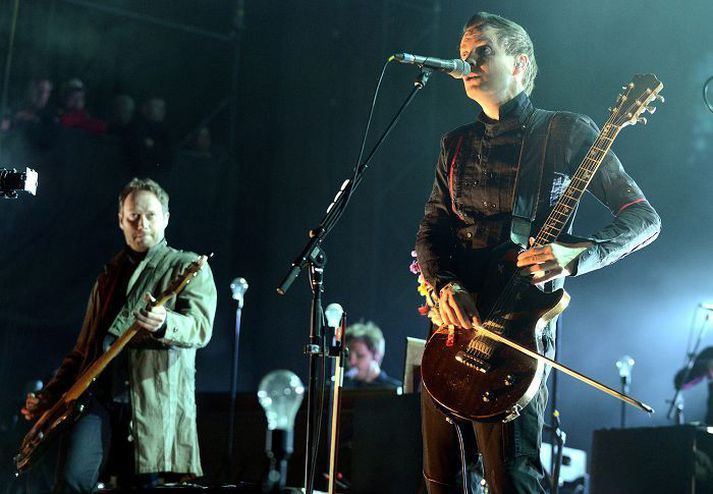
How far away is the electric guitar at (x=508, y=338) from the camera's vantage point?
2551 mm

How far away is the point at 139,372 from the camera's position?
4004 millimetres

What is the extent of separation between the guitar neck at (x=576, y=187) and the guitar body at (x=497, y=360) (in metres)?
0.14

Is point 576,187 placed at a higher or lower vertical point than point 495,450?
higher

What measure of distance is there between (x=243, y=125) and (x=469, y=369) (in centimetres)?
615

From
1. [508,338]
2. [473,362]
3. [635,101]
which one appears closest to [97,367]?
[473,362]

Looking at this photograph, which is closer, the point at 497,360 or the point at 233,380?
the point at 497,360

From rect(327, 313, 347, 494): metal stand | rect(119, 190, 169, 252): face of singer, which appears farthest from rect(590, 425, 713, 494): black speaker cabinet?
rect(119, 190, 169, 252): face of singer

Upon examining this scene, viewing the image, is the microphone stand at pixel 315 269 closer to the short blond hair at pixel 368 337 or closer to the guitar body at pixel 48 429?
the guitar body at pixel 48 429

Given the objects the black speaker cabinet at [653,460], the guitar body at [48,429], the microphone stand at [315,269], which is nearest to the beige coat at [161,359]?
the guitar body at [48,429]

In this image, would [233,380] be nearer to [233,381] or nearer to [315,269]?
[233,381]

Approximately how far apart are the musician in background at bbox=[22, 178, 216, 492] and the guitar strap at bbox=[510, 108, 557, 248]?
5.76ft

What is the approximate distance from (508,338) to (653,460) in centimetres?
200

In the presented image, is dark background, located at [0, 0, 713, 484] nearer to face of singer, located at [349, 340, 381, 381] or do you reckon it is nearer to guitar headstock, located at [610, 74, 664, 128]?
face of singer, located at [349, 340, 381, 381]

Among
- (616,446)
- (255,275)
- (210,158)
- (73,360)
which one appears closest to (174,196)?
(210,158)
